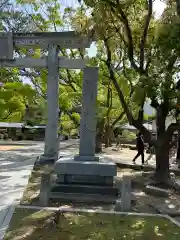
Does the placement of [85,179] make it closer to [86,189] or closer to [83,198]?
[86,189]

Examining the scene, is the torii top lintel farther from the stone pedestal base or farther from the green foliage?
the green foliage

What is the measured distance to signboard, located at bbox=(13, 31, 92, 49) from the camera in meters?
12.1

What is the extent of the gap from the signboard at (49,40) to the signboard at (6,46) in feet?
0.79

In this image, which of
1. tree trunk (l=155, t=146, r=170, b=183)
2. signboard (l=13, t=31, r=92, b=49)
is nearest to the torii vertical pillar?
signboard (l=13, t=31, r=92, b=49)

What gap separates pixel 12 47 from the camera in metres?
12.5

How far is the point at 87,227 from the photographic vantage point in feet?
18.0

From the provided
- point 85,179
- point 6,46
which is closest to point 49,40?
point 6,46

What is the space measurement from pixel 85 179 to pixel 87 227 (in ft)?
7.68

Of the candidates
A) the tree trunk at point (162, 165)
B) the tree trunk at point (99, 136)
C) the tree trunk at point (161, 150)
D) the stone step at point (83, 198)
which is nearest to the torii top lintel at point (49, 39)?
the tree trunk at point (161, 150)

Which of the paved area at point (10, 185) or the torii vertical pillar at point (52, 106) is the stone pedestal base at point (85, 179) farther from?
the torii vertical pillar at point (52, 106)

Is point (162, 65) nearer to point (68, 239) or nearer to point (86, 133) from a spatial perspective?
point (86, 133)

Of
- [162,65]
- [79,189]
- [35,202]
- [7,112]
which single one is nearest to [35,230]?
[35,202]

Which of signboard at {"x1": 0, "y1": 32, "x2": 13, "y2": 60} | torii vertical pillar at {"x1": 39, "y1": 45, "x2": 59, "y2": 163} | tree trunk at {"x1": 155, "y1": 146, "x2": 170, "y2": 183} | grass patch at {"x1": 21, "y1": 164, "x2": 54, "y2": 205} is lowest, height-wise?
grass patch at {"x1": 21, "y1": 164, "x2": 54, "y2": 205}

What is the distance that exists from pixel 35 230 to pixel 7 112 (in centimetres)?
1707
